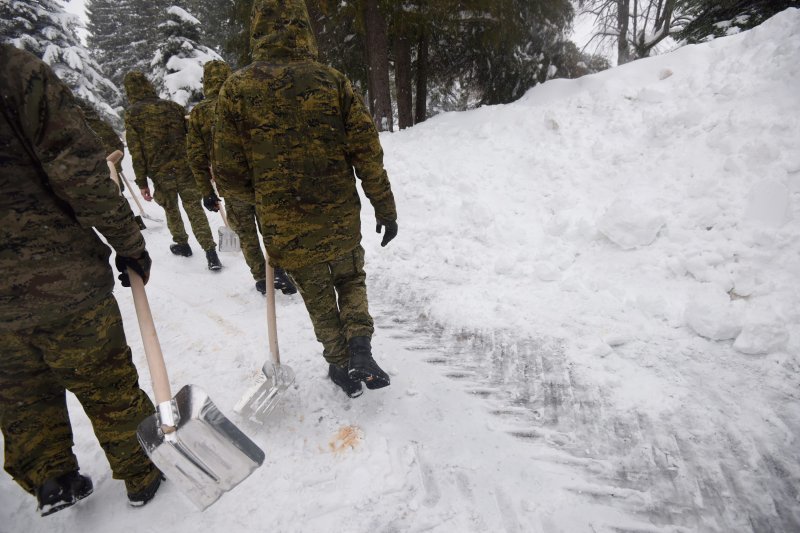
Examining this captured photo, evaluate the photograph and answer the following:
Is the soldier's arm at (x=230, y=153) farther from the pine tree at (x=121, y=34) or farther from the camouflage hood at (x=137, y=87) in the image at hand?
the pine tree at (x=121, y=34)

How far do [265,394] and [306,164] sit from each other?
154 cm

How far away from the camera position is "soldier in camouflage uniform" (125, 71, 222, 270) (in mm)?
4719

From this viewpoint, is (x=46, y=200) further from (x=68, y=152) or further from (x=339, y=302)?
(x=339, y=302)

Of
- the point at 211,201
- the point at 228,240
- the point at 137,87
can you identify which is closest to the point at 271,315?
the point at 211,201

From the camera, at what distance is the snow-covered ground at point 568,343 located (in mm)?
2010

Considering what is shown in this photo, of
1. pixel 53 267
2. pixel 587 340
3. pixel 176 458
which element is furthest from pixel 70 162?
pixel 587 340

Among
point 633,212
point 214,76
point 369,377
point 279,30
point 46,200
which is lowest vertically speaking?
point 369,377

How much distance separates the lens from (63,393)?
6.37ft

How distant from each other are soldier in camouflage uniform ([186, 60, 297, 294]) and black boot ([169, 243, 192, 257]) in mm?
2064

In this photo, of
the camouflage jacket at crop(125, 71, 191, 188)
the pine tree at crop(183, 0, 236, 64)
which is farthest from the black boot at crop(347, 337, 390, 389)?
the pine tree at crop(183, 0, 236, 64)

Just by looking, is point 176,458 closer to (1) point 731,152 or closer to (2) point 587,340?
(2) point 587,340

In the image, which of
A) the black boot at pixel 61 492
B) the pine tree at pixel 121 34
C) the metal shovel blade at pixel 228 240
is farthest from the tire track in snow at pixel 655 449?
the pine tree at pixel 121 34

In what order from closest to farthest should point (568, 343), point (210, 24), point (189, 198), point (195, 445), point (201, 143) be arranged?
point (195, 445)
point (568, 343)
point (201, 143)
point (189, 198)
point (210, 24)

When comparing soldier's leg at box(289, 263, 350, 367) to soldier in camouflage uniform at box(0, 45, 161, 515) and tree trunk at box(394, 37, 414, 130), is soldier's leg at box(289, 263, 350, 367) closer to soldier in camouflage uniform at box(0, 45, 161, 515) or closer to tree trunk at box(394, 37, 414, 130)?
soldier in camouflage uniform at box(0, 45, 161, 515)
